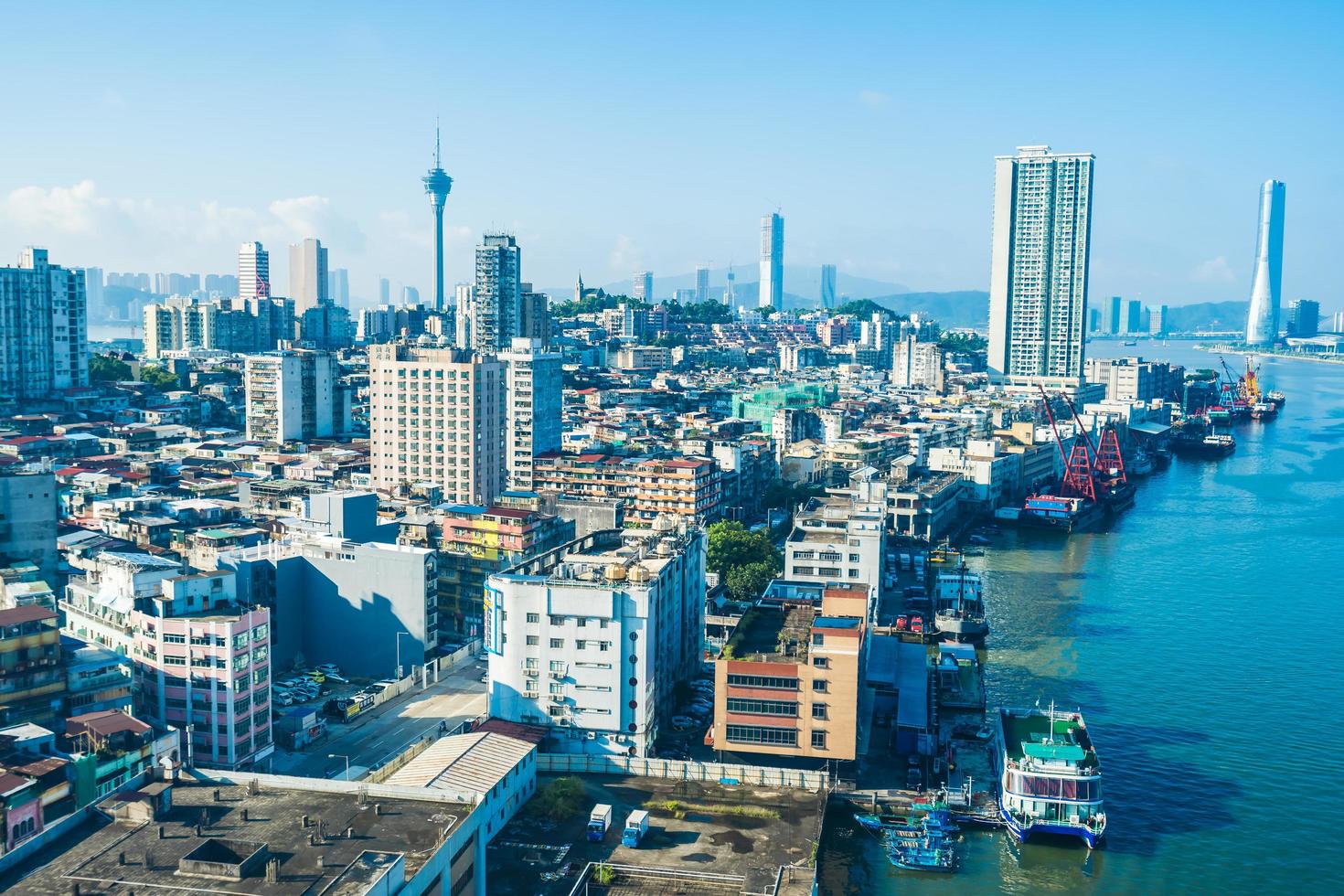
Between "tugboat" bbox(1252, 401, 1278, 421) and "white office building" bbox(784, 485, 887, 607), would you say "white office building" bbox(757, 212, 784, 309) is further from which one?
"white office building" bbox(784, 485, 887, 607)

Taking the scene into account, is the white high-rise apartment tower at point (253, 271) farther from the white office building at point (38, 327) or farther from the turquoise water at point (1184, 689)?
the turquoise water at point (1184, 689)

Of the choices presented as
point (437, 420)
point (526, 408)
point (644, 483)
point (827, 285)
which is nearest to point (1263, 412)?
point (526, 408)

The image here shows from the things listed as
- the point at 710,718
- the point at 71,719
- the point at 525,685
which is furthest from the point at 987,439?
the point at 71,719

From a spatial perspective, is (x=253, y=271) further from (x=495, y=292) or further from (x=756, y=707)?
(x=756, y=707)

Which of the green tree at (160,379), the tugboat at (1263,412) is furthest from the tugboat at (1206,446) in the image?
the green tree at (160,379)

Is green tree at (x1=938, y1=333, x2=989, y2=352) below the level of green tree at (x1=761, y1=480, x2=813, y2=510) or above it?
above

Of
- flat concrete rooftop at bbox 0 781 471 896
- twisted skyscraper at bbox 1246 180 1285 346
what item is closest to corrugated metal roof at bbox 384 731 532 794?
flat concrete rooftop at bbox 0 781 471 896

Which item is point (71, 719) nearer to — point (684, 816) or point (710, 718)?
point (684, 816)
